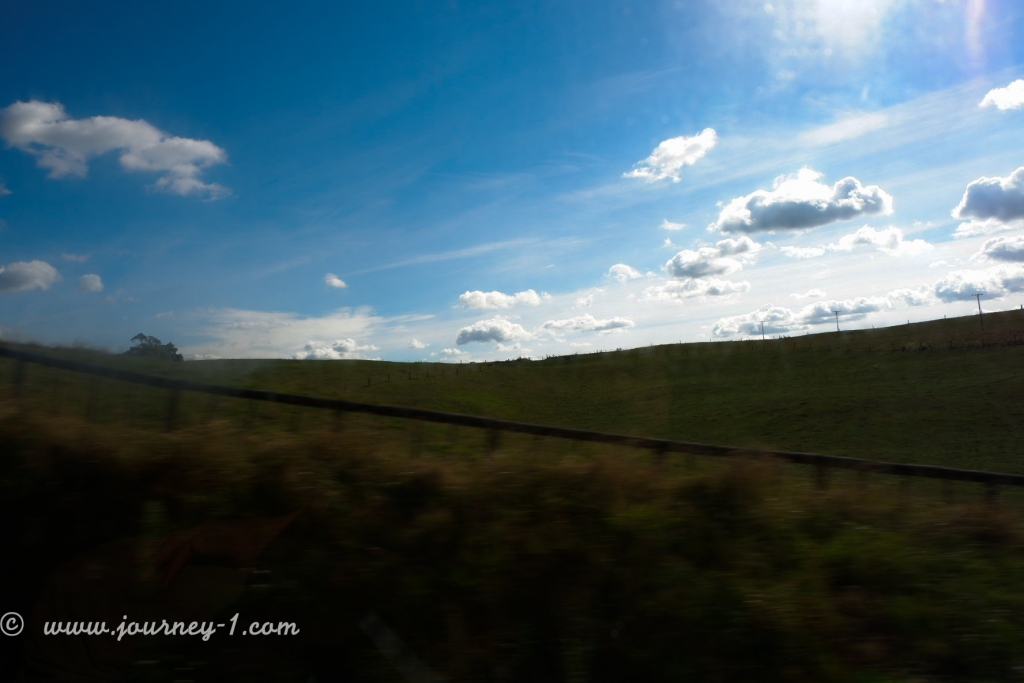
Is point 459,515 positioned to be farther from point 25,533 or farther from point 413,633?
point 25,533

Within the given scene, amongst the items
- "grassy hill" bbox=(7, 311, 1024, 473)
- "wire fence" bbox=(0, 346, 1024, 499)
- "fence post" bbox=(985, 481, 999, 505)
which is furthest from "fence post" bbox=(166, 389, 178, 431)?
"fence post" bbox=(985, 481, 999, 505)

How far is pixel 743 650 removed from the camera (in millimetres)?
4504

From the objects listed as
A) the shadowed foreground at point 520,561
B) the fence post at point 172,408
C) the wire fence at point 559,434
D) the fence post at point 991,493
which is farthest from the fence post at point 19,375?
the fence post at point 991,493

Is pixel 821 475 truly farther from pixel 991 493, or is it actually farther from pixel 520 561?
pixel 520 561

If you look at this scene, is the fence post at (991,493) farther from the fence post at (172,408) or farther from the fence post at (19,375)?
the fence post at (19,375)

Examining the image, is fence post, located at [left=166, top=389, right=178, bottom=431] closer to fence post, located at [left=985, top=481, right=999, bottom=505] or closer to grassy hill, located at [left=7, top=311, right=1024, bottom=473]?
grassy hill, located at [left=7, top=311, right=1024, bottom=473]

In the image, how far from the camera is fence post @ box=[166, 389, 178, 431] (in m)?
6.71

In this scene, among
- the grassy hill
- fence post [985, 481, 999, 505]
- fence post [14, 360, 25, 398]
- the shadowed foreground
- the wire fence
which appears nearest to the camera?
the shadowed foreground

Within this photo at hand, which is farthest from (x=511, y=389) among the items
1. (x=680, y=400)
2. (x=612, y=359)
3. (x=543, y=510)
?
(x=543, y=510)

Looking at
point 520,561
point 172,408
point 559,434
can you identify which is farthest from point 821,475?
point 172,408

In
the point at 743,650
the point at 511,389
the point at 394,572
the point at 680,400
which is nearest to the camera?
the point at 743,650

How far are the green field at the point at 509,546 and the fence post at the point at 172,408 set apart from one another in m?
0.05

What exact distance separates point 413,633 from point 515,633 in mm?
734

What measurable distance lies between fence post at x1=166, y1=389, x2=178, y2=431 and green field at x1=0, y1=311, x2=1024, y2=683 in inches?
1.9
